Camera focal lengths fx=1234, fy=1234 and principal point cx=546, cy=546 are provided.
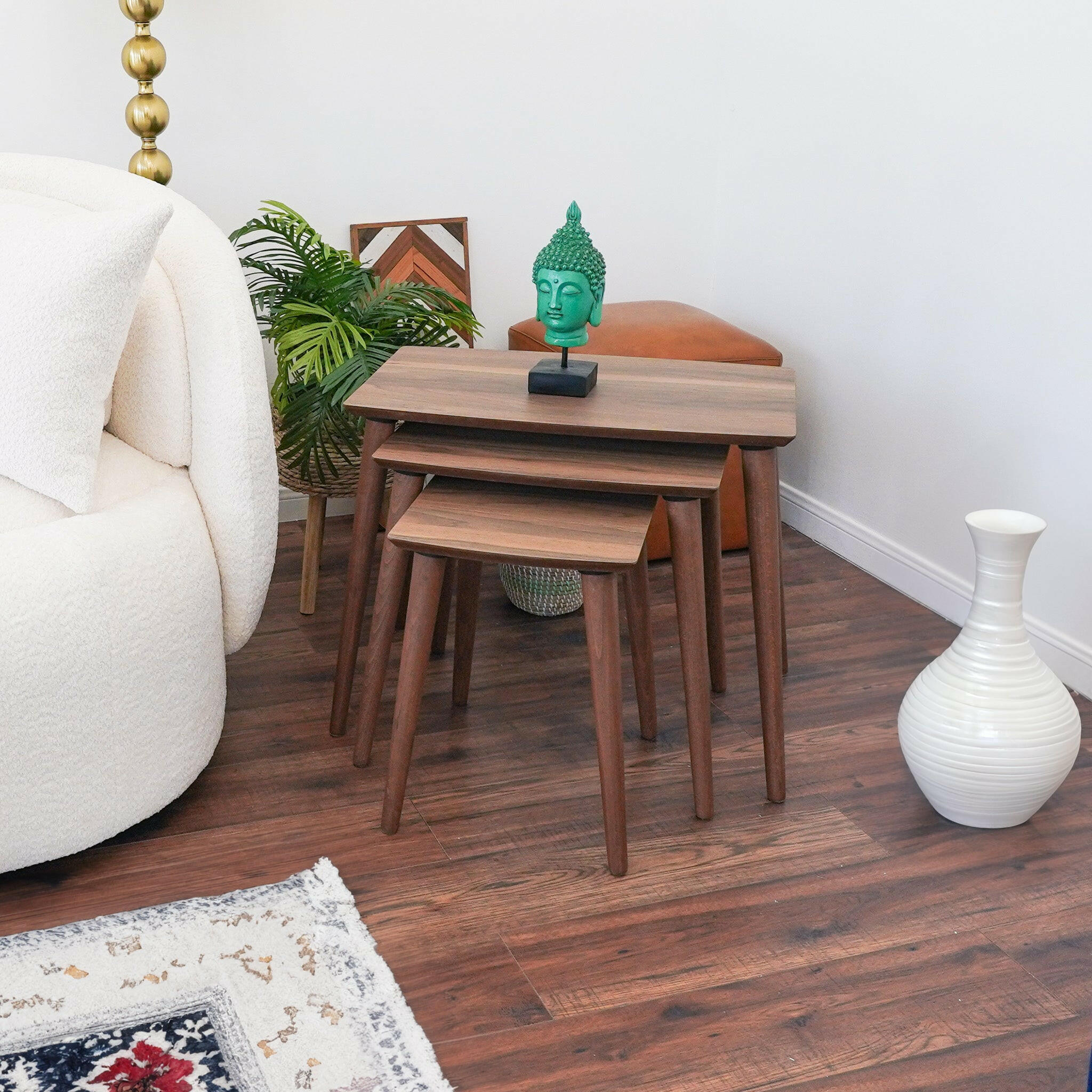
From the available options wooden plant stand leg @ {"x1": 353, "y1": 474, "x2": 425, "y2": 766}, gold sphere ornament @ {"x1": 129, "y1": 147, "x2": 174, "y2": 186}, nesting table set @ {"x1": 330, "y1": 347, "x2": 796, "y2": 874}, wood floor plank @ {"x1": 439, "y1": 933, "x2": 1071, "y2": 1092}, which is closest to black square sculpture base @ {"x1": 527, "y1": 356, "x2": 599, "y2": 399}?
nesting table set @ {"x1": 330, "y1": 347, "x2": 796, "y2": 874}

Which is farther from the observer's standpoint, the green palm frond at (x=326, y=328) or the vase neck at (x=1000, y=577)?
the green palm frond at (x=326, y=328)

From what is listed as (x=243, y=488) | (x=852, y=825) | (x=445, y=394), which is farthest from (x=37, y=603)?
(x=852, y=825)

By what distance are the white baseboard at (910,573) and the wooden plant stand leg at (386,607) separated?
117cm

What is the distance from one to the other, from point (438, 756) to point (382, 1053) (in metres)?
0.63

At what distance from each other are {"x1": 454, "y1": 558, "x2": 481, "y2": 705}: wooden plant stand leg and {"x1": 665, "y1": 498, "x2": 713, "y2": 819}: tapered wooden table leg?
15.2 inches

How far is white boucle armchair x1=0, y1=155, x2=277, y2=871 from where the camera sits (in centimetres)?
149

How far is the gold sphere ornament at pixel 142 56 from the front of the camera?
7.12 ft

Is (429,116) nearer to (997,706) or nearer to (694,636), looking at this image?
(694,636)

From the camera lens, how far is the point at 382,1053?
1315mm

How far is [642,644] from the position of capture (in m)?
1.91

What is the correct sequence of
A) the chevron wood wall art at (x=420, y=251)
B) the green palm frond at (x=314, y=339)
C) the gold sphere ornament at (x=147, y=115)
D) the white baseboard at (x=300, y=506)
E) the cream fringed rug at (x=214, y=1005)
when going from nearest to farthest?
the cream fringed rug at (x=214, y=1005), the green palm frond at (x=314, y=339), the gold sphere ornament at (x=147, y=115), the chevron wood wall art at (x=420, y=251), the white baseboard at (x=300, y=506)

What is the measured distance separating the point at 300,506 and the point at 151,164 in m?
0.87

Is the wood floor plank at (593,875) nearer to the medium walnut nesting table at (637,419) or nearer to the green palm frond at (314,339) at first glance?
the medium walnut nesting table at (637,419)

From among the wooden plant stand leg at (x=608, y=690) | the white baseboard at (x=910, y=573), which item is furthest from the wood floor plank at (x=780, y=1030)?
the white baseboard at (x=910, y=573)
